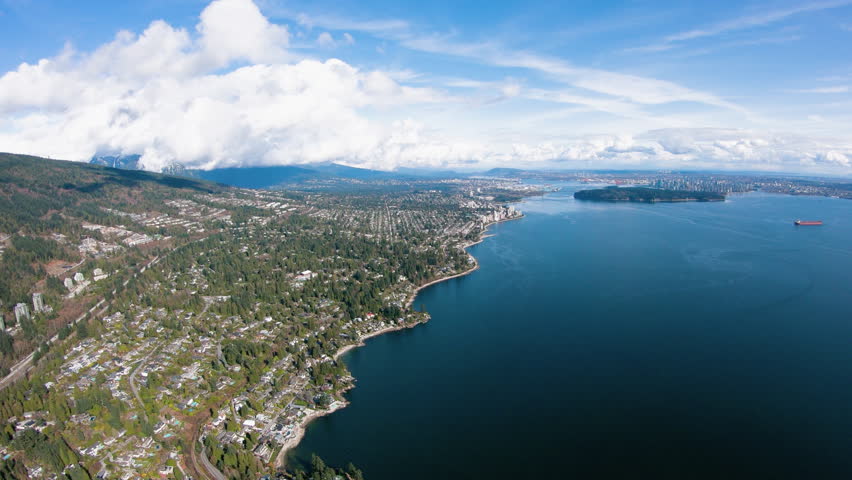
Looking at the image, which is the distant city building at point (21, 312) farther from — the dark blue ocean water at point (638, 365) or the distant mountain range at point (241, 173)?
the distant mountain range at point (241, 173)

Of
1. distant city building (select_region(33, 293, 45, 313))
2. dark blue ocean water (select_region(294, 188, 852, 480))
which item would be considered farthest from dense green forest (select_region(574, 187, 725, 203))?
distant city building (select_region(33, 293, 45, 313))

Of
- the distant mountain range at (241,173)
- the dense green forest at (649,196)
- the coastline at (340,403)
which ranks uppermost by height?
the distant mountain range at (241,173)

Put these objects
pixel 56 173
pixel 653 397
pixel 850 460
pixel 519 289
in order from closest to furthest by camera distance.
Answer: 1. pixel 850 460
2. pixel 653 397
3. pixel 519 289
4. pixel 56 173

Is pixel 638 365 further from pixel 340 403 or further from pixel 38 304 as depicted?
pixel 38 304

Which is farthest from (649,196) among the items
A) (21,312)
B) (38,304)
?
(21,312)

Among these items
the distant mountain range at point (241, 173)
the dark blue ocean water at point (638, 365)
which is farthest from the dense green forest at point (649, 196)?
the distant mountain range at point (241, 173)

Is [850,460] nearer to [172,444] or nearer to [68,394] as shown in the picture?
[172,444]

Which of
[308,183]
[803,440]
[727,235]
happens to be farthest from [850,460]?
[308,183]

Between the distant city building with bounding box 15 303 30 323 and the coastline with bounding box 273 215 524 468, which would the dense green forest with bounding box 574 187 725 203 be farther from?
the distant city building with bounding box 15 303 30 323

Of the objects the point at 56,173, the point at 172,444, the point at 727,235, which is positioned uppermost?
the point at 56,173
